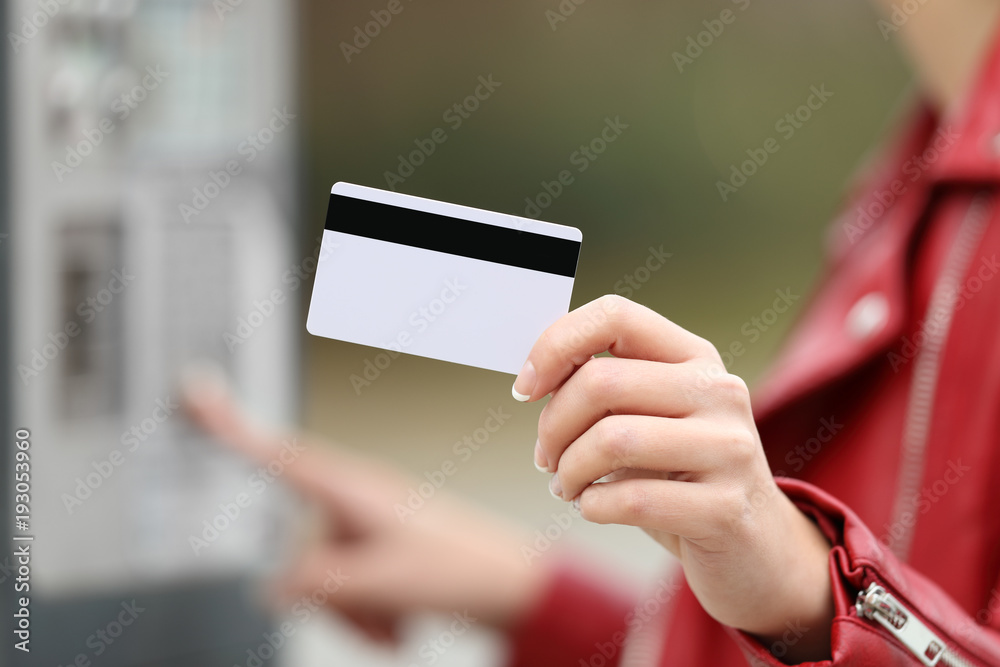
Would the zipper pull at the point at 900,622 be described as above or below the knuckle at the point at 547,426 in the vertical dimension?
below

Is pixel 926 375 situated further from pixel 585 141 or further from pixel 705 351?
pixel 585 141

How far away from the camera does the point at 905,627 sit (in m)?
0.41

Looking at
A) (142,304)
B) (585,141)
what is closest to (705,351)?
(142,304)

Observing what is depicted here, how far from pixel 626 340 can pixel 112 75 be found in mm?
631

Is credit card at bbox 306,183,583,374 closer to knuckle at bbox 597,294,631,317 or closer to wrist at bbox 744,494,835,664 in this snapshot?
knuckle at bbox 597,294,631,317

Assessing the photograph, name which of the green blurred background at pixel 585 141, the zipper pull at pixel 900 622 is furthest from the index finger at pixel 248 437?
the green blurred background at pixel 585 141

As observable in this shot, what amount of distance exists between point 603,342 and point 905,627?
8.5 inches

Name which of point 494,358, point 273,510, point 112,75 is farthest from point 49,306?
point 494,358

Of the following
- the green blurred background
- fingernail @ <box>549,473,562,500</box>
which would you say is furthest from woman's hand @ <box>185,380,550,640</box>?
the green blurred background

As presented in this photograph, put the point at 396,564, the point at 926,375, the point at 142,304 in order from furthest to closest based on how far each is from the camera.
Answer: the point at 396,564 < the point at 142,304 < the point at 926,375

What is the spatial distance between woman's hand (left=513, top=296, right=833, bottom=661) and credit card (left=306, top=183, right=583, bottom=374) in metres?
0.03

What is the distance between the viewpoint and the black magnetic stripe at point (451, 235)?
0.41 meters

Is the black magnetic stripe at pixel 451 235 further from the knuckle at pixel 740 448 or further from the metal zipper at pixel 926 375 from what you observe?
the metal zipper at pixel 926 375

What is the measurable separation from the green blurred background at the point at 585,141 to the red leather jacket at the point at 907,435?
2166 mm
